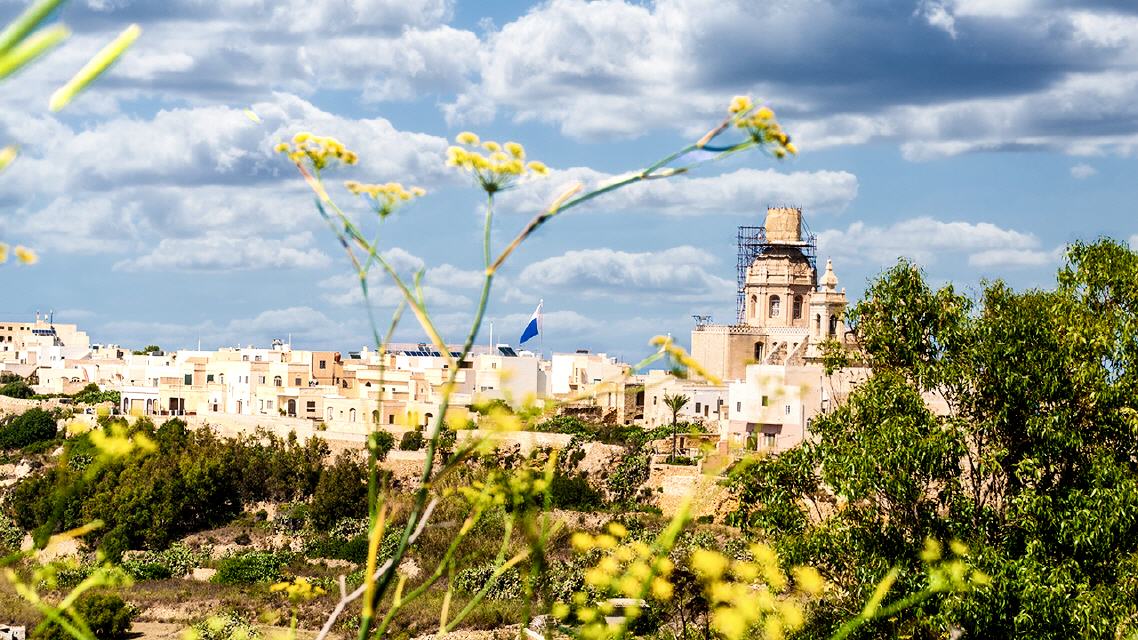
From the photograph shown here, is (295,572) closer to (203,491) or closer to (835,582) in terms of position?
(203,491)

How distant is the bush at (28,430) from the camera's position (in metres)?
51.6

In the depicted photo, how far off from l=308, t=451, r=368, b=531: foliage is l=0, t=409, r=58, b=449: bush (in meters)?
16.5

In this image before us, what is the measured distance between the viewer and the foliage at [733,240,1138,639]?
11.7 m

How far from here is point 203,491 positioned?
40.0 meters

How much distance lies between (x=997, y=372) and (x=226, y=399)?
44562mm

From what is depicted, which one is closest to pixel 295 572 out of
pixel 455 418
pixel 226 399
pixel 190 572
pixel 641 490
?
pixel 190 572

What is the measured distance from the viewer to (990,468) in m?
12.9

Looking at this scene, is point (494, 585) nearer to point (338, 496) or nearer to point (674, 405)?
point (338, 496)

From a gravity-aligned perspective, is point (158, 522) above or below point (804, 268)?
below

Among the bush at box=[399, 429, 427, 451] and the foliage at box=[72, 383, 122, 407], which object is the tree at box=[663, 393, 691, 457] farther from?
the foliage at box=[72, 383, 122, 407]

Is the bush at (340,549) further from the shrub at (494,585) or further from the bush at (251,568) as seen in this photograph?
the shrub at (494,585)

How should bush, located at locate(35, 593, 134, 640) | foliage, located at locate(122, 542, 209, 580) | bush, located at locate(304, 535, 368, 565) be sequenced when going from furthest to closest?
1. bush, located at locate(304, 535, 368, 565)
2. foliage, located at locate(122, 542, 209, 580)
3. bush, located at locate(35, 593, 134, 640)

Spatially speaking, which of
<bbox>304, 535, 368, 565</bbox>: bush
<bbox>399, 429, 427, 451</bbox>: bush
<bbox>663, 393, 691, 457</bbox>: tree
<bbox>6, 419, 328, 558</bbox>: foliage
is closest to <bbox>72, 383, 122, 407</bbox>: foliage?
<bbox>6, 419, 328, 558</bbox>: foliage

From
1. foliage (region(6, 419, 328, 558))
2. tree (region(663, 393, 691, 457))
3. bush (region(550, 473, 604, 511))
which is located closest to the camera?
bush (region(550, 473, 604, 511))
